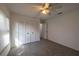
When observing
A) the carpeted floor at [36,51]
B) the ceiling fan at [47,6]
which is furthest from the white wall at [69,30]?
the ceiling fan at [47,6]

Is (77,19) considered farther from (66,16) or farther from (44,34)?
(44,34)

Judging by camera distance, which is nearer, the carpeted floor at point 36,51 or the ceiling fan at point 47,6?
the ceiling fan at point 47,6

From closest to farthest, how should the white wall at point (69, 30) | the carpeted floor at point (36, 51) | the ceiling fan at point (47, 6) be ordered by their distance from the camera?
the ceiling fan at point (47, 6) < the carpeted floor at point (36, 51) < the white wall at point (69, 30)

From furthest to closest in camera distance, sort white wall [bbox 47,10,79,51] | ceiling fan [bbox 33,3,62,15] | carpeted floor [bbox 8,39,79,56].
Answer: white wall [bbox 47,10,79,51]
carpeted floor [bbox 8,39,79,56]
ceiling fan [bbox 33,3,62,15]

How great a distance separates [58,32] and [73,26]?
118 centimetres

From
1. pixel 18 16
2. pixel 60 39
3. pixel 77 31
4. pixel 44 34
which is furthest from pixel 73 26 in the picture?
pixel 44 34

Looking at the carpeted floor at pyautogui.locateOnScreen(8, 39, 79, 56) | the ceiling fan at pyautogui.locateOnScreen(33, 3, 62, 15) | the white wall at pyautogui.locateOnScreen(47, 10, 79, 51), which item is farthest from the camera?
the white wall at pyautogui.locateOnScreen(47, 10, 79, 51)

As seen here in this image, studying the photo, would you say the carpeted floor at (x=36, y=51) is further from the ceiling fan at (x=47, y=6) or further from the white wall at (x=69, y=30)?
the ceiling fan at (x=47, y=6)

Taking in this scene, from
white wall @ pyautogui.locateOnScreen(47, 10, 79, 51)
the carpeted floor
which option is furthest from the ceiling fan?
white wall @ pyautogui.locateOnScreen(47, 10, 79, 51)

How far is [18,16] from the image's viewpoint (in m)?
2.40

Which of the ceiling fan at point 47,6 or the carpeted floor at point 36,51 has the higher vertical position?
the ceiling fan at point 47,6

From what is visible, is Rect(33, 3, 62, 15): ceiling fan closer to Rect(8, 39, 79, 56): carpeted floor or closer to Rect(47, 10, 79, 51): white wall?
Rect(8, 39, 79, 56): carpeted floor

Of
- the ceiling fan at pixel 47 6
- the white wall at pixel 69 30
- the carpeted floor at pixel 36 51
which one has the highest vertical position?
the ceiling fan at pixel 47 6

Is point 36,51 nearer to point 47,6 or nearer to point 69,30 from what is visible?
point 47,6
